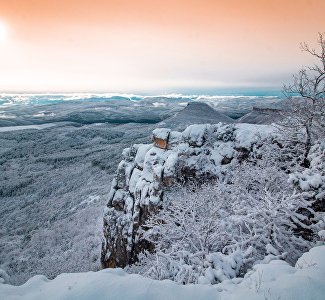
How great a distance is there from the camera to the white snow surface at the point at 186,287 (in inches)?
236

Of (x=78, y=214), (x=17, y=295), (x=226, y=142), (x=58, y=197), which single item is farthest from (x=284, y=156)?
(x=58, y=197)

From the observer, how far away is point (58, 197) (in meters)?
76.1

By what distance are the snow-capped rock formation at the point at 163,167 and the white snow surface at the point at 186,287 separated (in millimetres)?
17568

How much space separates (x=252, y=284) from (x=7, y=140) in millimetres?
188950

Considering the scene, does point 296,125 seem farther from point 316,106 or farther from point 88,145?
point 88,145

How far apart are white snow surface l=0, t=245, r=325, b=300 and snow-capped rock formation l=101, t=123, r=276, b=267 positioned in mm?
17568

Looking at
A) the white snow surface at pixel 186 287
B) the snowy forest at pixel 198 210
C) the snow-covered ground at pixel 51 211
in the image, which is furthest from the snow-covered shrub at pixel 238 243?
the snow-covered ground at pixel 51 211

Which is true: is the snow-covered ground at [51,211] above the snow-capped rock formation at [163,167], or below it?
below

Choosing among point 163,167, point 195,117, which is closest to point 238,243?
point 163,167

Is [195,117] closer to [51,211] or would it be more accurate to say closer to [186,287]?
[51,211]

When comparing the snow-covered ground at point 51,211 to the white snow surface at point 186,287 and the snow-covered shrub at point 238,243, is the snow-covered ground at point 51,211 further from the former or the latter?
the white snow surface at point 186,287

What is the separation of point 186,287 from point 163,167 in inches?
777

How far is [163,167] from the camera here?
26312 millimetres

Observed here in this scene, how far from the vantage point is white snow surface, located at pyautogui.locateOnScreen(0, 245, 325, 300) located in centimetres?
598
